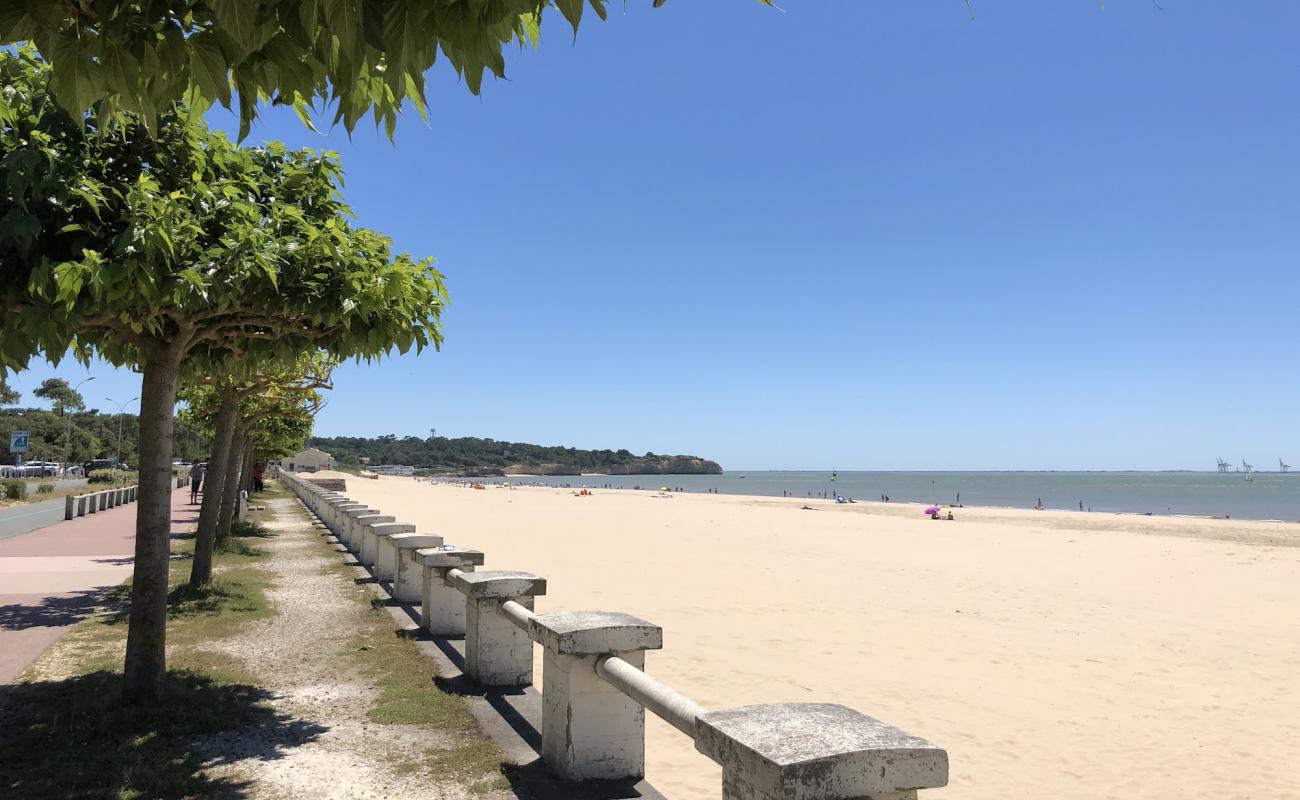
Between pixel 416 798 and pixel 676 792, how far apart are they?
169 centimetres

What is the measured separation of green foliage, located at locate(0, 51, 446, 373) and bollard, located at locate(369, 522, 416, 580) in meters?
4.77

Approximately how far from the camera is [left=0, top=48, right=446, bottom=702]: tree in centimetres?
433

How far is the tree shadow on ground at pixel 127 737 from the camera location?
167 inches

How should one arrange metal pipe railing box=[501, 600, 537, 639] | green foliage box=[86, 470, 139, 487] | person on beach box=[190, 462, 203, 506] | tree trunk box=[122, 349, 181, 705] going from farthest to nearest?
green foliage box=[86, 470, 139, 487]
person on beach box=[190, 462, 203, 506]
tree trunk box=[122, 349, 181, 705]
metal pipe railing box=[501, 600, 537, 639]

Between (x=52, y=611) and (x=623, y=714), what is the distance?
8307 mm

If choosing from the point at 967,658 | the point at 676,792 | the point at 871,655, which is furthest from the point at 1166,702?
the point at 676,792

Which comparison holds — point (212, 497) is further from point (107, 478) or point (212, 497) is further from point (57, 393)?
point (57, 393)

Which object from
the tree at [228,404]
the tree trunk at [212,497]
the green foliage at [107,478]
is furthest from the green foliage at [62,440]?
the tree trunk at [212,497]

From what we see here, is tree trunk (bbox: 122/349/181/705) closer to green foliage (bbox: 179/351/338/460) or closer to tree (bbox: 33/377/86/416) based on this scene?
green foliage (bbox: 179/351/338/460)

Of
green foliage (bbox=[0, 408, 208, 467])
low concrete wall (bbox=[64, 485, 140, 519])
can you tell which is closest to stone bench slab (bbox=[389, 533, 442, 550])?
low concrete wall (bbox=[64, 485, 140, 519])

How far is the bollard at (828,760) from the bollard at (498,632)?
342cm

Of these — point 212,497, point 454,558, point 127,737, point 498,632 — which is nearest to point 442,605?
point 454,558

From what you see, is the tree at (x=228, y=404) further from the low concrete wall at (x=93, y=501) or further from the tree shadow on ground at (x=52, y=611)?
the low concrete wall at (x=93, y=501)

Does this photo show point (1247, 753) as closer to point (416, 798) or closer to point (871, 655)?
point (871, 655)
